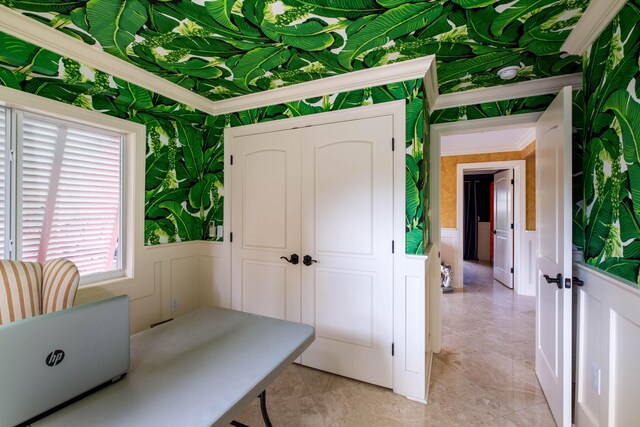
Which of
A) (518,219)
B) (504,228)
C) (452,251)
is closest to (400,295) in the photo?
(452,251)

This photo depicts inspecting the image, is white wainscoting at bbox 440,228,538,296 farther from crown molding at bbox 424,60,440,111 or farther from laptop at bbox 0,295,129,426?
laptop at bbox 0,295,129,426

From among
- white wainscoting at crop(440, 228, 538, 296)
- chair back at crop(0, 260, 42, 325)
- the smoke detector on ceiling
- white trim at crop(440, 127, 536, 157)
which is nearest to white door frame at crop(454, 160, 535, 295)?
white wainscoting at crop(440, 228, 538, 296)

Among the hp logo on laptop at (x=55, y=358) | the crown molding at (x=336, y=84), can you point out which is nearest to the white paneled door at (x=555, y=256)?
the crown molding at (x=336, y=84)

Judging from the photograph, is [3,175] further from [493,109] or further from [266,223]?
[493,109]

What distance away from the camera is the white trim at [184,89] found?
150cm

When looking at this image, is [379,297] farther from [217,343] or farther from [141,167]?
[141,167]

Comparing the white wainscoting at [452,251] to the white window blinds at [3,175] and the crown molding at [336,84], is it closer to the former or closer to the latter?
the crown molding at [336,84]

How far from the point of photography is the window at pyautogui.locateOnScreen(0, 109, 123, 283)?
1.68 metres

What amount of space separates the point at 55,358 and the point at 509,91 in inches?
122

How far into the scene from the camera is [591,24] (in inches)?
58.4

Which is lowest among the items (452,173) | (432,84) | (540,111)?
(452,173)

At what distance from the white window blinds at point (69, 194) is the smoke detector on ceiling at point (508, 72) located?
9.79ft

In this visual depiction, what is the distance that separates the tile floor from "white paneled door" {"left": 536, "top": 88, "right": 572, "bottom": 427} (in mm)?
188

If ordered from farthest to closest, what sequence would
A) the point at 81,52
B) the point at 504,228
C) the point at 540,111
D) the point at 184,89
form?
the point at 504,228 → the point at 184,89 → the point at 540,111 → the point at 81,52
